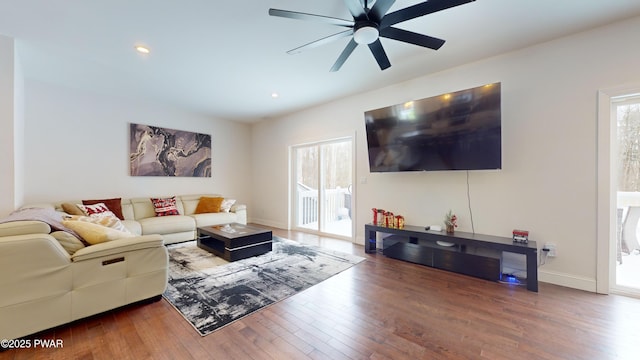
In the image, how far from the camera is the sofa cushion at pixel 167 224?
388 centimetres

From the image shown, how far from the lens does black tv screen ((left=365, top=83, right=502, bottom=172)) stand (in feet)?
9.12

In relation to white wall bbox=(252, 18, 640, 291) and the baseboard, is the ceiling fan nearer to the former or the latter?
white wall bbox=(252, 18, 640, 291)

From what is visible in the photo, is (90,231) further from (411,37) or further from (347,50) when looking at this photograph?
(411,37)

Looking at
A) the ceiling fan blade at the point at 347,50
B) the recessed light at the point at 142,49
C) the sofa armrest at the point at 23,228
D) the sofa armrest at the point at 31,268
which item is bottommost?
the sofa armrest at the point at 31,268

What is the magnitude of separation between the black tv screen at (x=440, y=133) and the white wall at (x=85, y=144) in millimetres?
4153

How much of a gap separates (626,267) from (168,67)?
18.9 ft

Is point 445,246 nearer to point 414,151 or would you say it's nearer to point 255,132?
point 414,151

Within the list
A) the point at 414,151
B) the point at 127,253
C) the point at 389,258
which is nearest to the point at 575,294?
the point at 389,258

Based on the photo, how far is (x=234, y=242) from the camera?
3213mm

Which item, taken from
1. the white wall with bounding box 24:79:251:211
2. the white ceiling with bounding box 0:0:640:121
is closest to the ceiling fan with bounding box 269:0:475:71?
the white ceiling with bounding box 0:0:640:121

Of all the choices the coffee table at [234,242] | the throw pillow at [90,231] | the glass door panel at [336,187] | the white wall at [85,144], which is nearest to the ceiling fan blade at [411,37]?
the glass door panel at [336,187]

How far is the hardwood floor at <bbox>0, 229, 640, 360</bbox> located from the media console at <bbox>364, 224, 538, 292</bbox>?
0.84 feet

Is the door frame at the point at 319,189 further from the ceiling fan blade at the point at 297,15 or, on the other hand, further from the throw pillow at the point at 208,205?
the ceiling fan blade at the point at 297,15

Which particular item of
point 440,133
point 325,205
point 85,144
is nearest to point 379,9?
point 440,133
